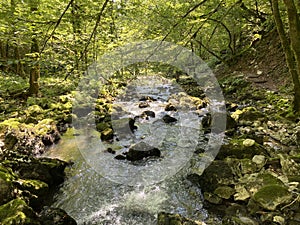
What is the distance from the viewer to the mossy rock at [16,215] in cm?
289

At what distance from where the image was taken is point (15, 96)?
9.35 meters

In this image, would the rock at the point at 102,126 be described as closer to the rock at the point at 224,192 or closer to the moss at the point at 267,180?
the rock at the point at 224,192

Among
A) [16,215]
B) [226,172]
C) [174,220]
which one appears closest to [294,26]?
[226,172]

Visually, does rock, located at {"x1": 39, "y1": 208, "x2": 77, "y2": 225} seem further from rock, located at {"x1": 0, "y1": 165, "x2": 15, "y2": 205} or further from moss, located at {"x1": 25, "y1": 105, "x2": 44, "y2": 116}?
moss, located at {"x1": 25, "y1": 105, "x2": 44, "y2": 116}

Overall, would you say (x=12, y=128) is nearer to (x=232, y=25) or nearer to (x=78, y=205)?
(x=78, y=205)

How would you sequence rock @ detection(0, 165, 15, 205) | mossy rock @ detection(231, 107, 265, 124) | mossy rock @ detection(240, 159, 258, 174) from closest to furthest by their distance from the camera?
rock @ detection(0, 165, 15, 205)
mossy rock @ detection(240, 159, 258, 174)
mossy rock @ detection(231, 107, 265, 124)

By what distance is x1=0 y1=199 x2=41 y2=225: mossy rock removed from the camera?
2.89 metres

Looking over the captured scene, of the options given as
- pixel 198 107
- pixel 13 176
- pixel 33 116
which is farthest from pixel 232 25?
pixel 13 176

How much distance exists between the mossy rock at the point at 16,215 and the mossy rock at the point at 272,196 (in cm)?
294

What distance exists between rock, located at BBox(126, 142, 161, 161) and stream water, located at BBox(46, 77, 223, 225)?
0.22m

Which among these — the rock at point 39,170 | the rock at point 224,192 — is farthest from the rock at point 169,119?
the rock at point 224,192

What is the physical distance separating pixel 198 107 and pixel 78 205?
7.36 meters

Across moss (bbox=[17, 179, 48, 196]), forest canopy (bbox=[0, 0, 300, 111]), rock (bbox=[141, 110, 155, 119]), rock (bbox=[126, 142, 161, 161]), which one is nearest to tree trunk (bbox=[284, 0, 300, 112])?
forest canopy (bbox=[0, 0, 300, 111])

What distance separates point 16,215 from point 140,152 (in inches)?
124
